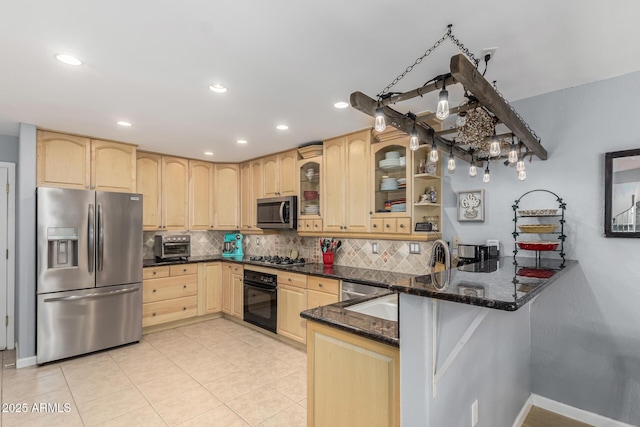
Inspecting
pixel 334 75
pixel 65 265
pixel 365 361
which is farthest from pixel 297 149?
pixel 365 361

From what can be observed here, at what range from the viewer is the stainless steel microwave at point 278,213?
13.9 ft

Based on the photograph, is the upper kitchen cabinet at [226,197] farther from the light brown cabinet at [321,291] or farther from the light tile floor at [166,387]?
the light brown cabinet at [321,291]

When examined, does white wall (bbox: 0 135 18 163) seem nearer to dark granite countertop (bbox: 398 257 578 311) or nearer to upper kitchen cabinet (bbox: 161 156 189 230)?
upper kitchen cabinet (bbox: 161 156 189 230)

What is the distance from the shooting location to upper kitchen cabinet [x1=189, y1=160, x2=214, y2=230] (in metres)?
5.01

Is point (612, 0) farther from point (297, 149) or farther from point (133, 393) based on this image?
point (133, 393)

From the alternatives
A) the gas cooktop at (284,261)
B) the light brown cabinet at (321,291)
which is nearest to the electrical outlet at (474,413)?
the light brown cabinet at (321,291)

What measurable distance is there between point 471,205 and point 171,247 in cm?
401

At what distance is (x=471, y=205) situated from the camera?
293 cm

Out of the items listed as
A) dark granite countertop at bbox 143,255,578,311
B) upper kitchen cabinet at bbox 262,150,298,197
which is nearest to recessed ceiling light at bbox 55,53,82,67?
dark granite countertop at bbox 143,255,578,311

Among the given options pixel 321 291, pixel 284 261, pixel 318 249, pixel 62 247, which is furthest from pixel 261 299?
pixel 62 247

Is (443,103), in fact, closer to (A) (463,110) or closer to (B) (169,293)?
(A) (463,110)

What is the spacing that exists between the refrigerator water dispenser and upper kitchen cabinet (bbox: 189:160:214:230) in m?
1.64

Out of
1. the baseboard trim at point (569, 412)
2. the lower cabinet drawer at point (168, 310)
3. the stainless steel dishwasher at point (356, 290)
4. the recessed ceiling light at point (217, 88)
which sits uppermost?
the recessed ceiling light at point (217, 88)

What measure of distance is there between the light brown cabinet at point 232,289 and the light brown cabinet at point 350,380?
3.02 m
